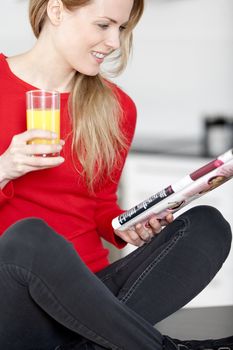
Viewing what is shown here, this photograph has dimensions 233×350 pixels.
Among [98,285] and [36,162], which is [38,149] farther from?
[98,285]

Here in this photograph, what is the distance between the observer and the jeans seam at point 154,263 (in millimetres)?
1917

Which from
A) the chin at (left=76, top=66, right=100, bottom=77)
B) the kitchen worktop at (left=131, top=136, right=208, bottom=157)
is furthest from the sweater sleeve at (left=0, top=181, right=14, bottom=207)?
the kitchen worktop at (left=131, top=136, right=208, bottom=157)

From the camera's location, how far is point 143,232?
204cm

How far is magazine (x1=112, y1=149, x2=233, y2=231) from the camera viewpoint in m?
1.75

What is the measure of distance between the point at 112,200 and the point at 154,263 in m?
0.35

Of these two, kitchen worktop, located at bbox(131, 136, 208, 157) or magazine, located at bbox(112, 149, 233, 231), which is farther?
kitchen worktop, located at bbox(131, 136, 208, 157)

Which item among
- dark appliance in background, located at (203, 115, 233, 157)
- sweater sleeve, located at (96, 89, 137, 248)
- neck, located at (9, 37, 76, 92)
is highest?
neck, located at (9, 37, 76, 92)

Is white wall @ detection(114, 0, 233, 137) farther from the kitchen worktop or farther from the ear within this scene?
the ear

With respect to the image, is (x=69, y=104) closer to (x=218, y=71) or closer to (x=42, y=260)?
(x=42, y=260)

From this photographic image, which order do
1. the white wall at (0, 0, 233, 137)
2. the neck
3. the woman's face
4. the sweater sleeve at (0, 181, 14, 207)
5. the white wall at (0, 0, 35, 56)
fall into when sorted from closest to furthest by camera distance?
the sweater sleeve at (0, 181, 14, 207) → the woman's face → the neck → the white wall at (0, 0, 35, 56) → the white wall at (0, 0, 233, 137)

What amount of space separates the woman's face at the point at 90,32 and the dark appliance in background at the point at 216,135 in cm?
150

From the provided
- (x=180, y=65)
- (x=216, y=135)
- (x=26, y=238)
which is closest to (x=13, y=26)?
(x=180, y=65)

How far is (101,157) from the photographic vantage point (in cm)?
218

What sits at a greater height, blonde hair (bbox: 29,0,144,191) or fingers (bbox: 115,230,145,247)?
blonde hair (bbox: 29,0,144,191)
